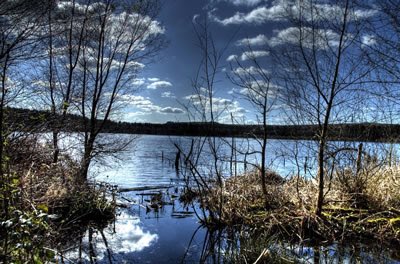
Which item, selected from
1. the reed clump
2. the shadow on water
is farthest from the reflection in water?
the reed clump

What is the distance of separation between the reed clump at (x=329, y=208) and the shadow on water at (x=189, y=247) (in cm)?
43

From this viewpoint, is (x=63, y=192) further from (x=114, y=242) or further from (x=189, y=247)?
(x=189, y=247)

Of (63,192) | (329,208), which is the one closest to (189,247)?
(329,208)

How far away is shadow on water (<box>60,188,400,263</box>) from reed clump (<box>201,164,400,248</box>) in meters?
0.43

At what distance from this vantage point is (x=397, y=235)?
274 inches

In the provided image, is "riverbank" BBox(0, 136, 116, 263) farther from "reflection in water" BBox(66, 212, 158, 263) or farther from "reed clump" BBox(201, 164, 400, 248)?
"reed clump" BBox(201, 164, 400, 248)

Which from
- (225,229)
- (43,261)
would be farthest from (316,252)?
(43,261)

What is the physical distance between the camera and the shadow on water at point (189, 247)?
6.05 metres

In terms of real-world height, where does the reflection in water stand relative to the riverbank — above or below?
below

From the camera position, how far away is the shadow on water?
605 cm

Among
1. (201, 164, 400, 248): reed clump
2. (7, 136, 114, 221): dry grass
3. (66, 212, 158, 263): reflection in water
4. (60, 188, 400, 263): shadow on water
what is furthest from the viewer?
(7, 136, 114, 221): dry grass

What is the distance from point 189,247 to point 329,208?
3.55 m

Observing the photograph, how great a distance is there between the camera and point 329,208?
313 inches

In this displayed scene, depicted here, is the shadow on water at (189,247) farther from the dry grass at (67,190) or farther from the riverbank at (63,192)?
the dry grass at (67,190)
